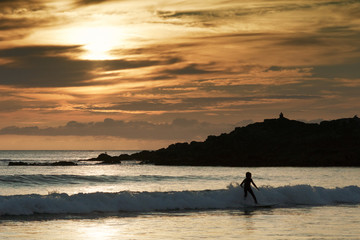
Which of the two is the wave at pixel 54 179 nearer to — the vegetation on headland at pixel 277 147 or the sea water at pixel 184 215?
the sea water at pixel 184 215

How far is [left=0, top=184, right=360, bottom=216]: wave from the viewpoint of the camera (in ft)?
87.8

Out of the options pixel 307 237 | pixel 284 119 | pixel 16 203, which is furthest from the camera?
pixel 284 119

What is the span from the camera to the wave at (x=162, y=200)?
26.8m

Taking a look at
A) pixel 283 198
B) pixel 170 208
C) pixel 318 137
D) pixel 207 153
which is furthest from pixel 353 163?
pixel 170 208

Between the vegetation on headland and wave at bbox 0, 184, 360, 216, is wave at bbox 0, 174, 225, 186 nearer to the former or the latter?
wave at bbox 0, 184, 360, 216

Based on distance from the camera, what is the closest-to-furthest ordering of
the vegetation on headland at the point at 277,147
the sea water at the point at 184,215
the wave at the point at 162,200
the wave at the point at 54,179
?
the sea water at the point at 184,215 < the wave at the point at 162,200 < the wave at the point at 54,179 < the vegetation on headland at the point at 277,147

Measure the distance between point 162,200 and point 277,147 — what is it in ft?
293

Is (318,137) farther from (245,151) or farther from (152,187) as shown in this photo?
(152,187)

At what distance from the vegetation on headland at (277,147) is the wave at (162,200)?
64900 mm

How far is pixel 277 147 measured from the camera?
383 ft

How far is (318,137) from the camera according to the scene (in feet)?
386

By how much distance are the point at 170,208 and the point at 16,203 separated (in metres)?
8.55

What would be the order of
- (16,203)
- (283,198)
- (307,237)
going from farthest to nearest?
(283,198) < (16,203) < (307,237)

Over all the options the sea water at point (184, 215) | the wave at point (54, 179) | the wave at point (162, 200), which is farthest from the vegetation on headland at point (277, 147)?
the sea water at point (184, 215)
